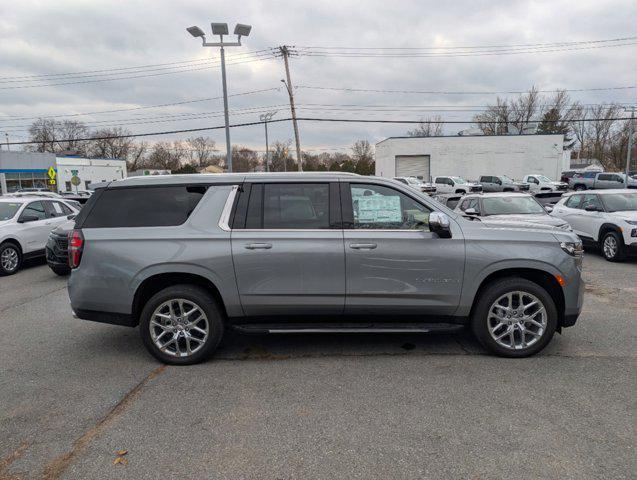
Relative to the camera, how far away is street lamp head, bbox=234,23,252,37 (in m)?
17.2

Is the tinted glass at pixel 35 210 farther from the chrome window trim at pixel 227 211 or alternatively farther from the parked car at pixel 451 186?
the parked car at pixel 451 186

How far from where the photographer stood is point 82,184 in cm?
5753

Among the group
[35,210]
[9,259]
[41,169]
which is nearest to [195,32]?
[35,210]

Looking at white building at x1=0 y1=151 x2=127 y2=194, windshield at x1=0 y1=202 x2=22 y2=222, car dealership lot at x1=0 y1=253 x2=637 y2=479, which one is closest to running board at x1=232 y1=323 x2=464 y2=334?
car dealership lot at x1=0 y1=253 x2=637 y2=479

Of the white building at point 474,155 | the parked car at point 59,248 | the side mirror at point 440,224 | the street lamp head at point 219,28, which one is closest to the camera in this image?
the side mirror at point 440,224

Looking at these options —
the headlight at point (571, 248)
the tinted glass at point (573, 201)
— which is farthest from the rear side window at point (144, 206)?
the tinted glass at point (573, 201)

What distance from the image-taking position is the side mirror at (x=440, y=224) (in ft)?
13.0

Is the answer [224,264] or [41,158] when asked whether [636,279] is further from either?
[41,158]

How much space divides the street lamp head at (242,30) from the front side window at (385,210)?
15.5 m

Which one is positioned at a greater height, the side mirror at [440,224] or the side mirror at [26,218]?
the side mirror at [440,224]

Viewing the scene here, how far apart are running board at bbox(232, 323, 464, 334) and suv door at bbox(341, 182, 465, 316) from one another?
136 mm

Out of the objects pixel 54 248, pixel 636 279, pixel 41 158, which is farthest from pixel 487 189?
pixel 41 158

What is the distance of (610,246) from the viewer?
960 cm

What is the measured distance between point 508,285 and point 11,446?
4.22 m
